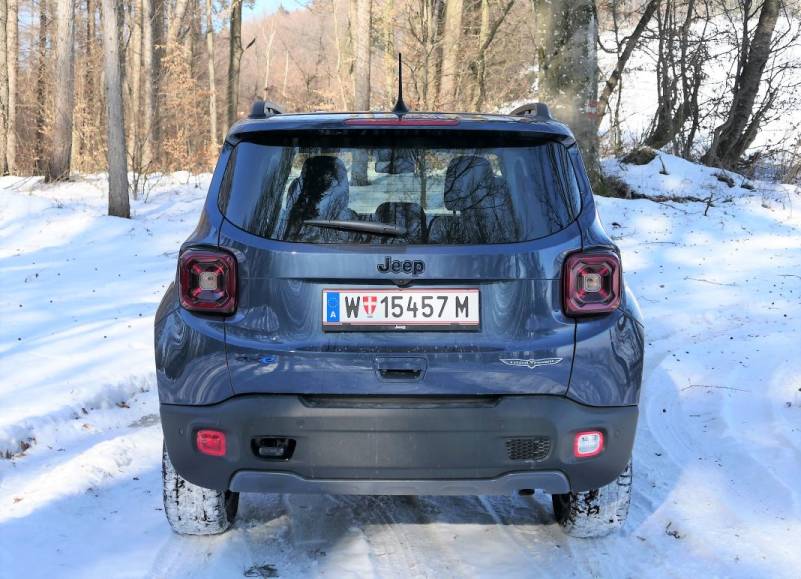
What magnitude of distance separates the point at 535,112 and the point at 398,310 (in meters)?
1.28

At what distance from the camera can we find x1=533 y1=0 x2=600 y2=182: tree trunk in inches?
474

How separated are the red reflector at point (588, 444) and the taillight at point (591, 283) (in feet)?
1.45

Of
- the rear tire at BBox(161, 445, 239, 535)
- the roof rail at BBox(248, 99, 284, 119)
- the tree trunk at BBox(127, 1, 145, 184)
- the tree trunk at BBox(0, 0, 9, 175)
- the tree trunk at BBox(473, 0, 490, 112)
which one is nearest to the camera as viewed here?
the roof rail at BBox(248, 99, 284, 119)

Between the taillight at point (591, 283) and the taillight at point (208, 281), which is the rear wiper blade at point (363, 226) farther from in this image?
the taillight at point (591, 283)

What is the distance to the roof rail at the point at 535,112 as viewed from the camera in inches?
138

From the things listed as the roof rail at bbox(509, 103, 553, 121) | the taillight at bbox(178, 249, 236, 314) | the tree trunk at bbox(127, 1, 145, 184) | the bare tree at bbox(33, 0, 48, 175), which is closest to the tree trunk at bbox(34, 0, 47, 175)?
the bare tree at bbox(33, 0, 48, 175)

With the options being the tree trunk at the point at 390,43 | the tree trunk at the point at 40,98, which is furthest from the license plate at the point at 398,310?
the tree trunk at the point at 40,98

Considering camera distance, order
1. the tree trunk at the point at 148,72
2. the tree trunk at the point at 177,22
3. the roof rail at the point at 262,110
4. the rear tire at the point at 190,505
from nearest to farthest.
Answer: the roof rail at the point at 262,110, the rear tire at the point at 190,505, the tree trunk at the point at 148,72, the tree trunk at the point at 177,22

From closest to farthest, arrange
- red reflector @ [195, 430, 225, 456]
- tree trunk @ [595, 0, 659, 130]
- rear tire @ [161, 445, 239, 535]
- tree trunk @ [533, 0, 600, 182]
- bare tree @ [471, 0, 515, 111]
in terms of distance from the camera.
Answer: red reflector @ [195, 430, 225, 456], rear tire @ [161, 445, 239, 535], tree trunk @ [533, 0, 600, 182], tree trunk @ [595, 0, 659, 130], bare tree @ [471, 0, 515, 111]

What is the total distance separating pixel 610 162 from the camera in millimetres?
16266

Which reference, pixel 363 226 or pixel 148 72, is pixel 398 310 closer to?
pixel 363 226

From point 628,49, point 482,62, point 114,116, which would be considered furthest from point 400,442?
point 482,62

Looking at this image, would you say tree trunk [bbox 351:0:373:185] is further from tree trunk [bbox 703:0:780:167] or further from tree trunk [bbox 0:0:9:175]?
tree trunk [bbox 0:0:9:175]

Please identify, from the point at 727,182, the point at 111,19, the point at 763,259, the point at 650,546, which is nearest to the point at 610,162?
the point at 727,182
